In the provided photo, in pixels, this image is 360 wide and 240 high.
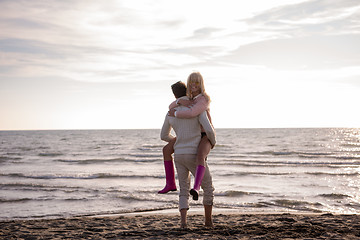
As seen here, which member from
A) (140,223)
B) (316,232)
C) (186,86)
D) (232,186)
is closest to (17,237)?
(140,223)

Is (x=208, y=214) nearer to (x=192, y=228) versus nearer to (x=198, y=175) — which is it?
(x=192, y=228)

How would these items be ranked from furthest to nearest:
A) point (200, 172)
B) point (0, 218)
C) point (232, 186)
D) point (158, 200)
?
point (232, 186)
point (158, 200)
point (0, 218)
point (200, 172)

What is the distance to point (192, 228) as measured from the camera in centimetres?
533

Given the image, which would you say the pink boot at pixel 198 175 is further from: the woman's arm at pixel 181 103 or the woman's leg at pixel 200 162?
the woman's arm at pixel 181 103

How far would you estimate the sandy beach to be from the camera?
4.90 m

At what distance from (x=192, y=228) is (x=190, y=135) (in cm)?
151

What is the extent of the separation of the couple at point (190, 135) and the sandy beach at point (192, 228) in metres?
0.53

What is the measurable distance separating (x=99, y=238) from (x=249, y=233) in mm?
2034

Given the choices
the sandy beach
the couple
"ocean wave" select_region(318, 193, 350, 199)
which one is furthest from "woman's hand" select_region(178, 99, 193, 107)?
"ocean wave" select_region(318, 193, 350, 199)

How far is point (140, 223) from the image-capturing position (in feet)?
19.8

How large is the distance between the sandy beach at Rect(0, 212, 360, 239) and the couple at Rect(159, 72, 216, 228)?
53 centimetres

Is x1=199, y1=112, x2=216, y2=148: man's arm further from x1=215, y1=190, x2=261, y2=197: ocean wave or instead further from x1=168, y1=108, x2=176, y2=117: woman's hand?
x1=215, y1=190, x2=261, y2=197: ocean wave

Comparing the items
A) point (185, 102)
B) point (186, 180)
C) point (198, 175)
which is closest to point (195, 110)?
point (185, 102)

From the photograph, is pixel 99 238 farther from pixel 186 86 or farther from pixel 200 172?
pixel 186 86
